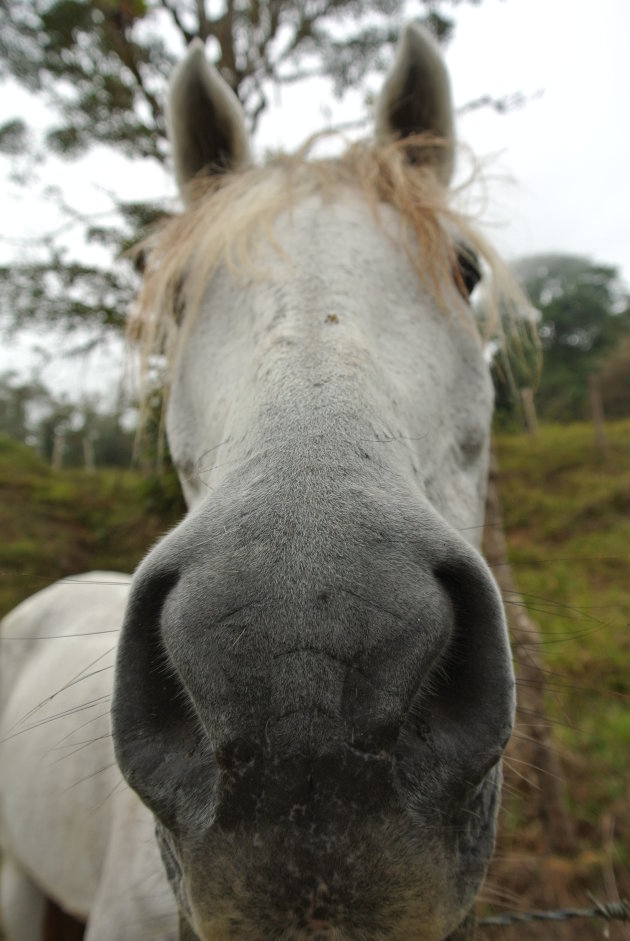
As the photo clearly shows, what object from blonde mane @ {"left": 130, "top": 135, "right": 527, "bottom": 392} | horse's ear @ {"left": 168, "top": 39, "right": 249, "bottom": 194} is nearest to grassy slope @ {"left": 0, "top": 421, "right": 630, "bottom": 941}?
blonde mane @ {"left": 130, "top": 135, "right": 527, "bottom": 392}

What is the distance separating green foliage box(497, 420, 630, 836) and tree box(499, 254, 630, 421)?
11.5 m

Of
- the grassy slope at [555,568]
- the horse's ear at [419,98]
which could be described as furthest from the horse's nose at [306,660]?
the horse's ear at [419,98]

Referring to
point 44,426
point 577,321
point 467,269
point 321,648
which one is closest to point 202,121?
point 467,269

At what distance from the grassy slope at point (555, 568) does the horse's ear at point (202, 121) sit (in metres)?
1.58

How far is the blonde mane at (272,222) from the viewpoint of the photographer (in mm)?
1543

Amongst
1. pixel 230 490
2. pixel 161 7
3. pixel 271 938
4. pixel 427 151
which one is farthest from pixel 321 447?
pixel 161 7

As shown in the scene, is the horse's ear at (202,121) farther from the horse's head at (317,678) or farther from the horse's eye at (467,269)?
the horse's head at (317,678)

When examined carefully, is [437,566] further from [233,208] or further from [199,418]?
[233,208]

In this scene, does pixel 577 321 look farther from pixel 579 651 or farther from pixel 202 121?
pixel 202 121

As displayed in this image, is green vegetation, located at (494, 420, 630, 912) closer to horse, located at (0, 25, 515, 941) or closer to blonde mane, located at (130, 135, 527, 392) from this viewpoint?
horse, located at (0, 25, 515, 941)

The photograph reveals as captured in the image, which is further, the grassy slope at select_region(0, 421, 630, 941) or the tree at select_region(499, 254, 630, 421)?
the tree at select_region(499, 254, 630, 421)

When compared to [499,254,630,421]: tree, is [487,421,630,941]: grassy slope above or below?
below

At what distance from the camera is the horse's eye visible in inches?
65.5

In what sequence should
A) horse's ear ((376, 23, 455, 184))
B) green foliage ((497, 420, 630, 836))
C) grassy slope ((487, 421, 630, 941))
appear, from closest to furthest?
1. horse's ear ((376, 23, 455, 184))
2. grassy slope ((487, 421, 630, 941))
3. green foliage ((497, 420, 630, 836))
